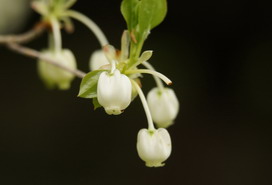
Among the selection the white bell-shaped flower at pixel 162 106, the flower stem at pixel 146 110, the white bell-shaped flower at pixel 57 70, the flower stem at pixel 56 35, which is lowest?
the flower stem at pixel 146 110

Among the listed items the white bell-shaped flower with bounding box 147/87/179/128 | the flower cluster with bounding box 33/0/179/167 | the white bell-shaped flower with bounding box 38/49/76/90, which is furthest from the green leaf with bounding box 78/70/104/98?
the white bell-shaped flower with bounding box 38/49/76/90

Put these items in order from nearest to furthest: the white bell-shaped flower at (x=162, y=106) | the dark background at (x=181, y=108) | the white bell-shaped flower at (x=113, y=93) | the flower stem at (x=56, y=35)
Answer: the white bell-shaped flower at (x=113, y=93), the white bell-shaped flower at (x=162, y=106), the flower stem at (x=56, y=35), the dark background at (x=181, y=108)

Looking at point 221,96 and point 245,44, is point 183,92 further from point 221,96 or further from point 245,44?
point 245,44

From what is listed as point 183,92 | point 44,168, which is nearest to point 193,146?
point 183,92

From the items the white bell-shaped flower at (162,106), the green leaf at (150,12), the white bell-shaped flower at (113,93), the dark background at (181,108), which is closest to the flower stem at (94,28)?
the white bell-shaped flower at (162,106)

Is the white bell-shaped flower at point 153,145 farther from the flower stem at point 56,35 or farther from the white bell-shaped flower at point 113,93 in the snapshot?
the flower stem at point 56,35

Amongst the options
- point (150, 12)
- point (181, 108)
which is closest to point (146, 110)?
point (150, 12)
